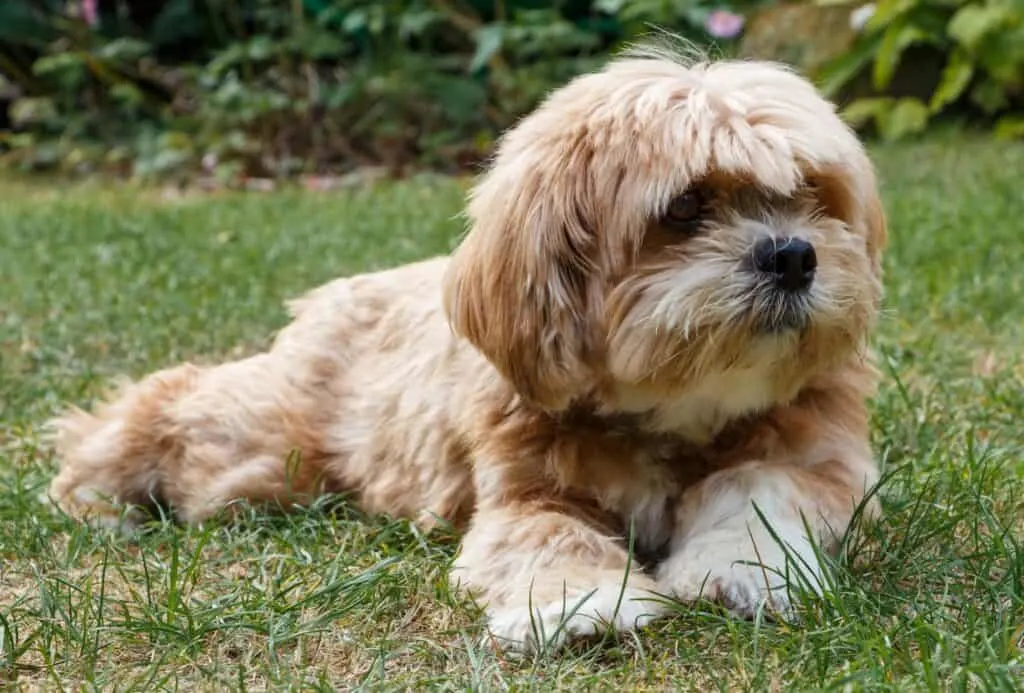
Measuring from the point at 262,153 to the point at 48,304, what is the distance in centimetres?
518

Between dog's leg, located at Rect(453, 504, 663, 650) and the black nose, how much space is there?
0.69 metres

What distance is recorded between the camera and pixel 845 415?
330 centimetres

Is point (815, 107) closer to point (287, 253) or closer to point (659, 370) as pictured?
point (659, 370)

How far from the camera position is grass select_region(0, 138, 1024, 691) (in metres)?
2.54

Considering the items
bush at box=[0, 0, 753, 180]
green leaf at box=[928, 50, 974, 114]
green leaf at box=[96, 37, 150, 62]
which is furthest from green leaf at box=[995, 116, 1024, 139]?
green leaf at box=[96, 37, 150, 62]

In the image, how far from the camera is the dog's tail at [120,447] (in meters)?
4.03

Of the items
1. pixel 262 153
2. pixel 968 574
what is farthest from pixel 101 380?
pixel 262 153

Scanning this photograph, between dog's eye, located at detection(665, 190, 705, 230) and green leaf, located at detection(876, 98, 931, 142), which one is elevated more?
dog's eye, located at detection(665, 190, 705, 230)

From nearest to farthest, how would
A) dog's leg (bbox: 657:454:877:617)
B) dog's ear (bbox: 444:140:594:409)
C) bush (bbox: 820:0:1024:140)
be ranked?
dog's leg (bbox: 657:454:877:617)
dog's ear (bbox: 444:140:594:409)
bush (bbox: 820:0:1024:140)

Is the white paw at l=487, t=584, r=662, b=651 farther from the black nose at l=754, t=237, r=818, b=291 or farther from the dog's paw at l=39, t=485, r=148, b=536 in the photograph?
the dog's paw at l=39, t=485, r=148, b=536

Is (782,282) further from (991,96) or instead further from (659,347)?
(991,96)

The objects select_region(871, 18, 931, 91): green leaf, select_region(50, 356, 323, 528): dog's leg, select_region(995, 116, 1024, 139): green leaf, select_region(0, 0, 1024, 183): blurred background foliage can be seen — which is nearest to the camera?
select_region(50, 356, 323, 528): dog's leg

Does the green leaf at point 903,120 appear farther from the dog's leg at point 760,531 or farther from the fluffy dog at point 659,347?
the dog's leg at point 760,531

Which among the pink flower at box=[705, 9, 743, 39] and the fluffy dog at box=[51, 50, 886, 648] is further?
the pink flower at box=[705, 9, 743, 39]
